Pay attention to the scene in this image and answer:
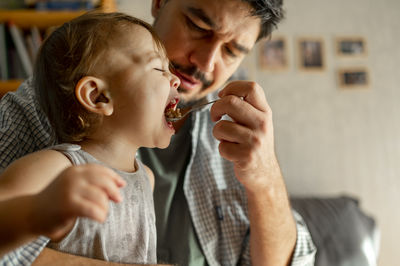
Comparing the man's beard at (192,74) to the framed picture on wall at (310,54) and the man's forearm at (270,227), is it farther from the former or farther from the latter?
the framed picture on wall at (310,54)

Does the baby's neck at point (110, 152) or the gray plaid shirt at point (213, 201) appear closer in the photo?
the baby's neck at point (110, 152)

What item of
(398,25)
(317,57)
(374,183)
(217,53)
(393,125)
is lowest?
(374,183)

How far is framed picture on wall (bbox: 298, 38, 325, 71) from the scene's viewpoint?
10.3 feet

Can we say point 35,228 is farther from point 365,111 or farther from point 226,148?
point 365,111

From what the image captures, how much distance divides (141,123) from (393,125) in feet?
10.1

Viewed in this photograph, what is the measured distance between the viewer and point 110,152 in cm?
78

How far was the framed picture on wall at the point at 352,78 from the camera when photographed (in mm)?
3199

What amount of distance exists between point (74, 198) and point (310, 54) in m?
3.01

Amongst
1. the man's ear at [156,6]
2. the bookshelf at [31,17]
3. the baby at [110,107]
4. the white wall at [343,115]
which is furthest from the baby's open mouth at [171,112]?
the white wall at [343,115]

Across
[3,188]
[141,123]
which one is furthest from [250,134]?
[3,188]

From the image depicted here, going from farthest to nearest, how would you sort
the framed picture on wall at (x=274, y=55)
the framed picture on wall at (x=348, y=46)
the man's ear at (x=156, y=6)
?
the framed picture on wall at (x=348, y=46)
the framed picture on wall at (x=274, y=55)
the man's ear at (x=156, y=6)

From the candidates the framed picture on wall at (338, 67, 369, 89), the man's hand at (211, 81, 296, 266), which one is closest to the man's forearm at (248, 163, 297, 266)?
the man's hand at (211, 81, 296, 266)

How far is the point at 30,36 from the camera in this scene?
249 centimetres

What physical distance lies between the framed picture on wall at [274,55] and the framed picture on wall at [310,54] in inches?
5.5
